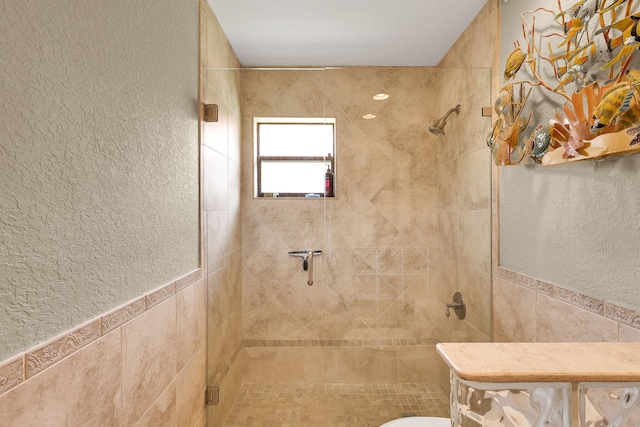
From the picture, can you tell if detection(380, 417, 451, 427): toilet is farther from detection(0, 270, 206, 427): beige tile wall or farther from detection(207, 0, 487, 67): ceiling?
detection(207, 0, 487, 67): ceiling

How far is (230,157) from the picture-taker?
1.77 metres

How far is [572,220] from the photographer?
3.75 ft

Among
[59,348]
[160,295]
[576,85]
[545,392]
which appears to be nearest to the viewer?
[545,392]

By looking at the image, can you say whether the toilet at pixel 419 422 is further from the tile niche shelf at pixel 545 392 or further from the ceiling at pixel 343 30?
the ceiling at pixel 343 30

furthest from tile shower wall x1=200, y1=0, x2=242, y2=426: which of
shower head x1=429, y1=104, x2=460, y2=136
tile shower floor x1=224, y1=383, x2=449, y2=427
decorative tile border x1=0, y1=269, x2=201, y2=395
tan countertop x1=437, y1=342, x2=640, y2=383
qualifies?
tan countertop x1=437, y1=342, x2=640, y2=383

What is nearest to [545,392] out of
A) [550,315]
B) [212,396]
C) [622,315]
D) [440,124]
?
[622,315]

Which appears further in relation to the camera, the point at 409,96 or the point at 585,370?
the point at 409,96

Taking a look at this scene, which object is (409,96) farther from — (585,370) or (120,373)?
(120,373)

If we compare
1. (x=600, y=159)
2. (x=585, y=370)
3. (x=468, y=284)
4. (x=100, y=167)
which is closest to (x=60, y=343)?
(x=100, y=167)

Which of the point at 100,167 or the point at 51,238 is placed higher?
the point at 100,167

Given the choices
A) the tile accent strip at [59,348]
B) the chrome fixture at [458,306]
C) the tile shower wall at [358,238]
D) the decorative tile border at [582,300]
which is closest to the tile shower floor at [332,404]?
the tile shower wall at [358,238]

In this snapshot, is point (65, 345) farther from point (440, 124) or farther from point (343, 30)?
point (343, 30)

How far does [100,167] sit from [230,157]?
93 cm

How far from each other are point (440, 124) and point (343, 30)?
793mm
